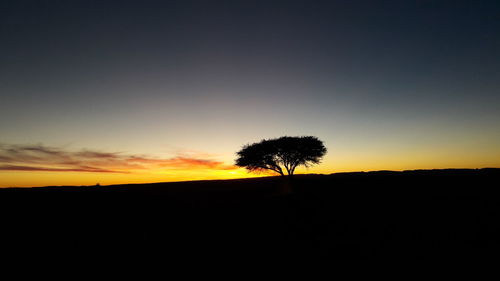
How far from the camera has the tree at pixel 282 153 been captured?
35.7 meters

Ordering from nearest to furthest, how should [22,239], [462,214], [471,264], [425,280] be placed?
[425,280] < [471,264] < [22,239] < [462,214]

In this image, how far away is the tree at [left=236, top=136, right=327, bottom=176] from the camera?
35.7 m

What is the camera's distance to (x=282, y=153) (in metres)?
36.2

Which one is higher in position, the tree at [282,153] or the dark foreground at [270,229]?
the tree at [282,153]

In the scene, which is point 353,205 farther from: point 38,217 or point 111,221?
Result: point 38,217

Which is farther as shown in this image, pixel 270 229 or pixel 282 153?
pixel 282 153

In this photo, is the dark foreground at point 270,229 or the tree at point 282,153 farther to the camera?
the tree at point 282,153

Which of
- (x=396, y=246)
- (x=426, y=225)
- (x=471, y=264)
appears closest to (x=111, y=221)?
(x=396, y=246)

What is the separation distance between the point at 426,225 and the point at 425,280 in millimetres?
6371

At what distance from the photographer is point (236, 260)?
8195mm

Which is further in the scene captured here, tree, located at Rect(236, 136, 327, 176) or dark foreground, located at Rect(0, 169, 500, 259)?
tree, located at Rect(236, 136, 327, 176)

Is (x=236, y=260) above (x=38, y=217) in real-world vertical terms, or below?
below

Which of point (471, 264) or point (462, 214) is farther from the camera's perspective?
point (462, 214)

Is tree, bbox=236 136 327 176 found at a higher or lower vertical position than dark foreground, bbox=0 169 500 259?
higher
